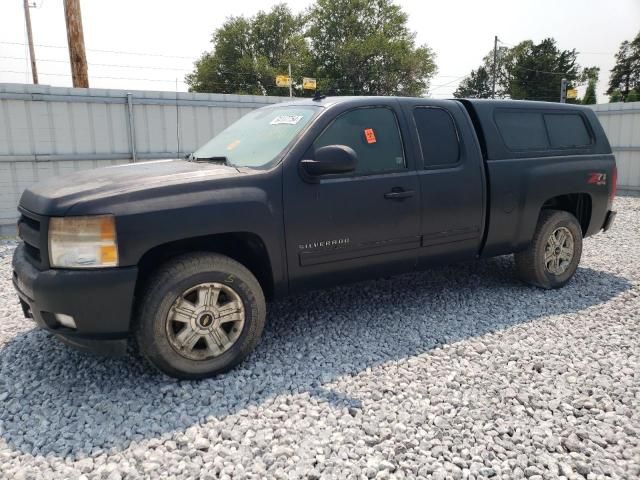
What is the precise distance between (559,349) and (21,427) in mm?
3625

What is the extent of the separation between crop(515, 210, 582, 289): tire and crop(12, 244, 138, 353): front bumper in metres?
3.84

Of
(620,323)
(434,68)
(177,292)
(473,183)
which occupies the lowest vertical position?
(620,323)

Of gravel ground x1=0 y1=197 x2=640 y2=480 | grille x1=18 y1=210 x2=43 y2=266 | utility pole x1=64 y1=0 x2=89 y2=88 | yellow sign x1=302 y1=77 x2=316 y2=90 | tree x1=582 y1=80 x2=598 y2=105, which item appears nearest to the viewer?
gravel ground x1=0 y1=197 x2=640 y2=480

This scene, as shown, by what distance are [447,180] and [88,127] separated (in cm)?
751

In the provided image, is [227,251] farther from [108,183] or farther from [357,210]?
[357,210]

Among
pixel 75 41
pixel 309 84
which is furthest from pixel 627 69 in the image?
pixel 75 41

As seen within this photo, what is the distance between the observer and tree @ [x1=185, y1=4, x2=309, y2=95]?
54.2m

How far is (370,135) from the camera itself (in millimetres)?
3904

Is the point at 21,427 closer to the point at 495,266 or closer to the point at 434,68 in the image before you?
the point at 495,266

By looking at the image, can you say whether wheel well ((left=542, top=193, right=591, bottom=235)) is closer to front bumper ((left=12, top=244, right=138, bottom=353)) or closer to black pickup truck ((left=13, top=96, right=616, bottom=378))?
black pickup truck ((left=13, top=96, right=616, bottom=378))

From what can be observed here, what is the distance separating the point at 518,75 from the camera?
63.3m

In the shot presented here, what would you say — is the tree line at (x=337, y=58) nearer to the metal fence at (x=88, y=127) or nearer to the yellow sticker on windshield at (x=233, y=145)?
the metal fence at (x=88, y=127)

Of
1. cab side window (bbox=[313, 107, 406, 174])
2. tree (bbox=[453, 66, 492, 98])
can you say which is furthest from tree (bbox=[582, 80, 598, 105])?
cab side window (bbox=[313, 107, 406, 174])

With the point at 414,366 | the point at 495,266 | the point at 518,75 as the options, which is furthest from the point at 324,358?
the point at 518,75
